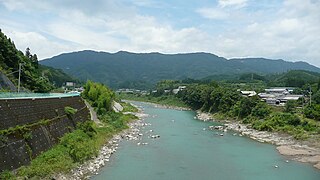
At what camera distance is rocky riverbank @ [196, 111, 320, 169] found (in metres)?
25.2

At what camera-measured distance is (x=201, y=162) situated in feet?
73.8

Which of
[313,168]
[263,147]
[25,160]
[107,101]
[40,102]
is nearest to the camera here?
[25,160]

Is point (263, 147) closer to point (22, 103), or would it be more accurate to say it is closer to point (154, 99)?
point (22, 103)

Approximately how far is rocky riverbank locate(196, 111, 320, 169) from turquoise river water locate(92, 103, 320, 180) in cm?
94

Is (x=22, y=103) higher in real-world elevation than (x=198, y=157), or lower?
higher

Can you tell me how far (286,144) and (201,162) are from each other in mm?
11489

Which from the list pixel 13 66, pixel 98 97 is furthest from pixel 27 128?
pixel 98 97

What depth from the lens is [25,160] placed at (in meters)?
15.8

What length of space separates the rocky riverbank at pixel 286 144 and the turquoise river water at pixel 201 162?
3.08 feet

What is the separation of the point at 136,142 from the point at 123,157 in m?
6.14

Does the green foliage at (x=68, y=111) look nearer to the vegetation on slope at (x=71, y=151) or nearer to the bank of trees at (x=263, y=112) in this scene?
the vegetation on slope at (x=71, y=151)

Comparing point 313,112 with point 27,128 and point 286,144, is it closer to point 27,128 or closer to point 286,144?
point 286,144

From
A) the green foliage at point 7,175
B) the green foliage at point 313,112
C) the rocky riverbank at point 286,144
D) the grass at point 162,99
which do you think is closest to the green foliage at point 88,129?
the green foliage at point 7,175

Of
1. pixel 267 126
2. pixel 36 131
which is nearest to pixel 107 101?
pixel 267 126
